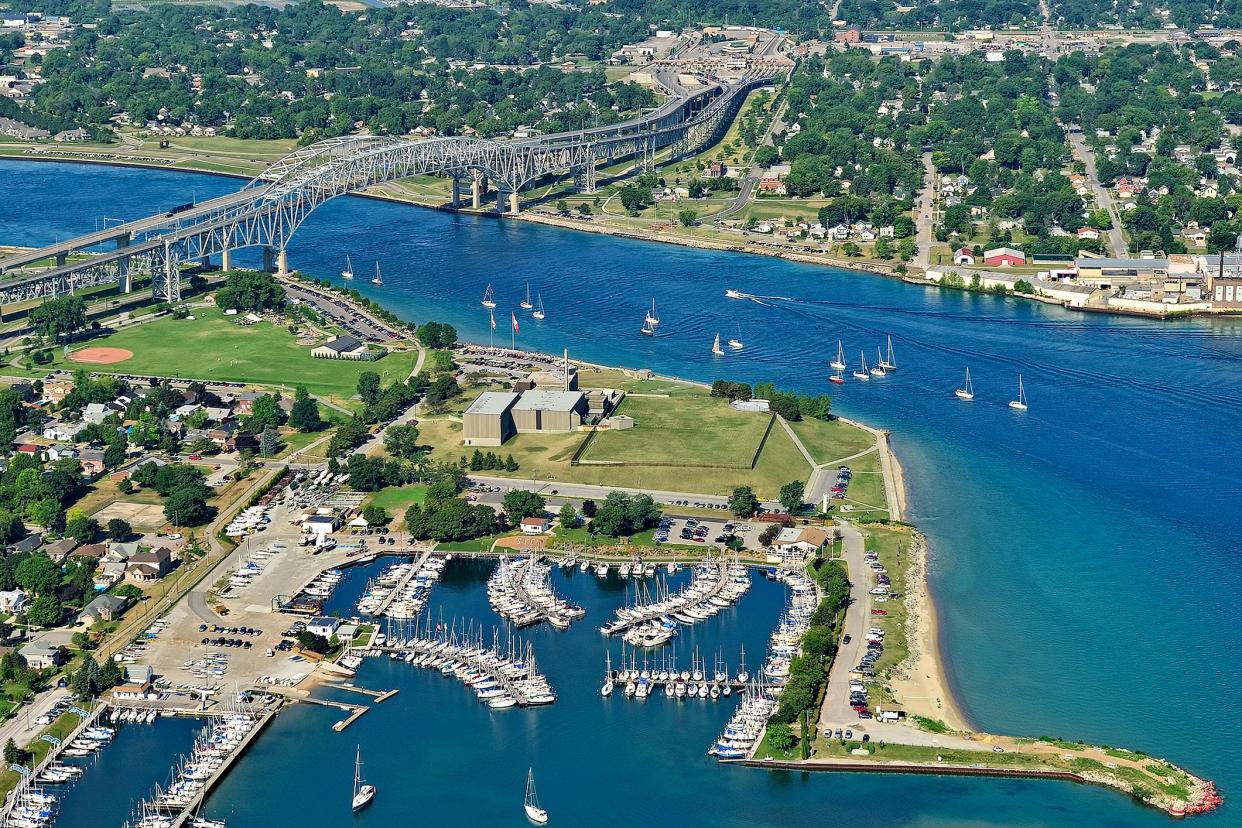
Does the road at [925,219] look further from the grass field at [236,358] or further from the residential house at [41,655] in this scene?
the residential house at [41,655]

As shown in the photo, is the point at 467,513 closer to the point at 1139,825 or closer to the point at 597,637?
the point at 597,637

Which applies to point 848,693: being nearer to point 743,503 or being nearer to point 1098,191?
point 743,503

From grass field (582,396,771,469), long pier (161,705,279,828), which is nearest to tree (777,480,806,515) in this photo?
grass field (582,396,771,469)

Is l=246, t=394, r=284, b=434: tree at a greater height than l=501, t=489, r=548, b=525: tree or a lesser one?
greater

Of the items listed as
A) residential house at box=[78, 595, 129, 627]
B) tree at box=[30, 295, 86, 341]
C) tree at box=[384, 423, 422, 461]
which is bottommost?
residential house at box=[78, 595, 129, 627]

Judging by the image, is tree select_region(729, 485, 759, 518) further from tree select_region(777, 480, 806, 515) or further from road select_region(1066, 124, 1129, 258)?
road select_region(1066, 124, 1129, 258)

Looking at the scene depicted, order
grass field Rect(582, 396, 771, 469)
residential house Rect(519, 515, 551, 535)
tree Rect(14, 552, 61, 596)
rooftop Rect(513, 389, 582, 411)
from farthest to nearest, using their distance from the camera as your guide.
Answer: rooftop Rect(513, 389, 582, 411) → grass field Rect(582, 396, 771, 469) → residential house Rect(519, 515, 551, 535) → tree Rect(14, 552, 61, 596)
